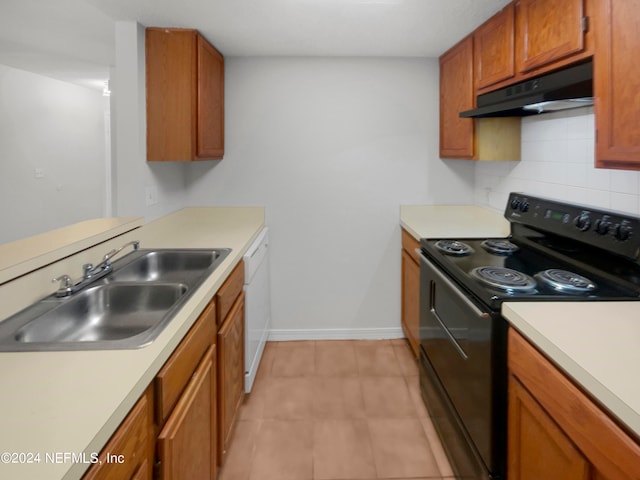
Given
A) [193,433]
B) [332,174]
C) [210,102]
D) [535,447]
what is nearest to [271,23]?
[210,102]

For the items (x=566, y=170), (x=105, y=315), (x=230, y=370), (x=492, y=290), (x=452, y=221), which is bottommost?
(x=230, y=370)

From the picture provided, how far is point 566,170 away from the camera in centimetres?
206

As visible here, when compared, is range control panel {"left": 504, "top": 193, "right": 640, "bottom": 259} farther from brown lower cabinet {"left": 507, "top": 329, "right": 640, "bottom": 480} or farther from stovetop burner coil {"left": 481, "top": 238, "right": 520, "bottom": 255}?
brown lower cabinet {"left": 507, "top": 329, "right": 640, "bottom": 480}

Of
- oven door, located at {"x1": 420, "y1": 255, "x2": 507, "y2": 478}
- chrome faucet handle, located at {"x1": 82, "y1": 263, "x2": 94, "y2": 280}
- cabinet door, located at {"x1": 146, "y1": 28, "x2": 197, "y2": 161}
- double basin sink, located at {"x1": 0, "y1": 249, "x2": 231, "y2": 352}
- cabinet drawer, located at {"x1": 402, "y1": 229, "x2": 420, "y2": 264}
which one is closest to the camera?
double basin sink, located at {"x1": 0, "y1": 249, "x2": 231, "y2": 352}

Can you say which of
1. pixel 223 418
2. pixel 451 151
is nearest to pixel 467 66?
pixel 451 151

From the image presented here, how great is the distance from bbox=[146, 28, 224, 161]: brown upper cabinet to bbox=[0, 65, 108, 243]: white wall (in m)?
2.75

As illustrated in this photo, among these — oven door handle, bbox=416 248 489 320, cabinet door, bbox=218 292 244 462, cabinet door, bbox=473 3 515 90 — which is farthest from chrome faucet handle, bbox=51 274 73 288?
cabinet door, bbox=473 3 515 90

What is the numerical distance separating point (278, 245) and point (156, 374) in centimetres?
217

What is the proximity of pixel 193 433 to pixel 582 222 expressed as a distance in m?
1.68

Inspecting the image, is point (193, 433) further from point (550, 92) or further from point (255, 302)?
point (550, 92)

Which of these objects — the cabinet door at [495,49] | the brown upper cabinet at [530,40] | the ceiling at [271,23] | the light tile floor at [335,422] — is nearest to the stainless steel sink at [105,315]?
the light tile floor at [335,422]

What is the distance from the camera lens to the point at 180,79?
2.38m

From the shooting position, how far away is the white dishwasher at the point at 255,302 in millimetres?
2199

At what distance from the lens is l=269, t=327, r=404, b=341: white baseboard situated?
125 inches
